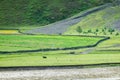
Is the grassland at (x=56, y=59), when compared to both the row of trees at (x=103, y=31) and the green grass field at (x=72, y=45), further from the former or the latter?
the row of trees at (x=103, y=31)

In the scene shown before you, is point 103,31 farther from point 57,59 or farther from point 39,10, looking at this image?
point 57,59

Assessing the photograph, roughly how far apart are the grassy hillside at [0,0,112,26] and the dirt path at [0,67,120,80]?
5994cm

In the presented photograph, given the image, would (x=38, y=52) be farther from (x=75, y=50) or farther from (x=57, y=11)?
(x=57, y=11)

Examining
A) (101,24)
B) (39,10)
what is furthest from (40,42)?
(39,10)

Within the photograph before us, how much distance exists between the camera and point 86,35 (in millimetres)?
89062

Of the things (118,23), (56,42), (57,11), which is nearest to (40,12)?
(57,11)

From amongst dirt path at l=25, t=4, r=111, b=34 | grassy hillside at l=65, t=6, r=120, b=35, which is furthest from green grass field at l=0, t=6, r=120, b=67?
dirt path at l=25, t=4, r=111, b=34

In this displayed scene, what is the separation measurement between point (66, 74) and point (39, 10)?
70.2 metres

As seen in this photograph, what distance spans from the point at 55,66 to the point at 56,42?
78.0ft

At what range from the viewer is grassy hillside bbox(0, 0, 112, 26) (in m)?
115

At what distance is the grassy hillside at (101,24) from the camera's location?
92.2m

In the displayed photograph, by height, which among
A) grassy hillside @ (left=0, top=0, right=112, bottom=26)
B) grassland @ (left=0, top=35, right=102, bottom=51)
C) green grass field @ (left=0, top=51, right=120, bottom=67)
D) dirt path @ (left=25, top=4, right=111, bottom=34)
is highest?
green grass field @ (left=0, top=51, right=120, bottom=67)

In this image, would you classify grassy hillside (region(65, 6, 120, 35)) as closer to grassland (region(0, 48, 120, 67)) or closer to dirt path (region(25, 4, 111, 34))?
dirt path (region(25, 4, 111, 34))

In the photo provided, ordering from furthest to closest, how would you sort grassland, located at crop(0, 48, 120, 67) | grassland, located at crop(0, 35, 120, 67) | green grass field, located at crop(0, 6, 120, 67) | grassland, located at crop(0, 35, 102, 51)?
grassland, located at crop(0, 35, 102, 51) → green grass field, located at crop(0, 6, 120, 67) → grassland, located at crop(0, 35, 120, 67) → grassland, located at crop(0, 48, 120, 67)
